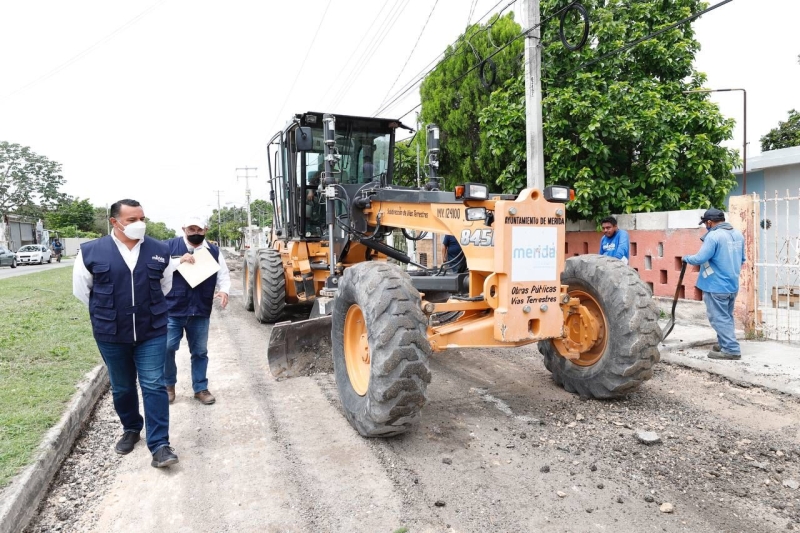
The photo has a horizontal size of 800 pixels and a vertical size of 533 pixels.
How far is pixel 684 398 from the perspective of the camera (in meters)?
5.09

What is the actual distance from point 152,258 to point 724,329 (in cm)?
580

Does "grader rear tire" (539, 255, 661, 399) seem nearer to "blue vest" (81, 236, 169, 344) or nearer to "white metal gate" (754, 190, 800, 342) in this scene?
"white metal gate" (754, 190, 800, 342)

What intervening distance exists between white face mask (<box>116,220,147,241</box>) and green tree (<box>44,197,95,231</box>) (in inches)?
2741

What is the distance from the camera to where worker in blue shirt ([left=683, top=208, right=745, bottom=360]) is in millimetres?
6152

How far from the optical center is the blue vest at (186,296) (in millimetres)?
5074

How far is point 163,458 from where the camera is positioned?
12.5 ft

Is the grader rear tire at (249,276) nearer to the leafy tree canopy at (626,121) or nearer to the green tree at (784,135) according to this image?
the leafy tree canopy at (626,121)

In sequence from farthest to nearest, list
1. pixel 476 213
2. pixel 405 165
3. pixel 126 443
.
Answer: pixel 405 165 → pixel 476 213 → pixel 126 443

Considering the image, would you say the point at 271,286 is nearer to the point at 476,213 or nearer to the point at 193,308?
the point at 193,308

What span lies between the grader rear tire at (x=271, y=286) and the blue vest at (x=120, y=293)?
475 cm

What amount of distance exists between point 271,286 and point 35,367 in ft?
11.1

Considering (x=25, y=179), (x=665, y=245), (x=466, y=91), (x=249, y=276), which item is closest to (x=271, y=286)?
(x=249, y=276)

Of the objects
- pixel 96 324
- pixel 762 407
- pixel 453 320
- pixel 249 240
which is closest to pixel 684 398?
pixel 762 407

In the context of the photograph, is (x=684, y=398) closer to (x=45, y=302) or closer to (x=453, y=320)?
(x=453, y=320)
